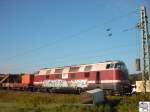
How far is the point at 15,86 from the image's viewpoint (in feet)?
227

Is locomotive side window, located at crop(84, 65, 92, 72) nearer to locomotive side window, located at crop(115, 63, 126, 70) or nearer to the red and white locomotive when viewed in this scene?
the red and white locomotive

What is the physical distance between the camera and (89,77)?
4469 cm

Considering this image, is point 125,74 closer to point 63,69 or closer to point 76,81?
point 76,81

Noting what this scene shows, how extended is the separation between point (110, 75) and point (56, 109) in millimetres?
14094

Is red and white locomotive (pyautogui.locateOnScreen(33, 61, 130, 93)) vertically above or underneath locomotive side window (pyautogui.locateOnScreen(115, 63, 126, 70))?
underneath

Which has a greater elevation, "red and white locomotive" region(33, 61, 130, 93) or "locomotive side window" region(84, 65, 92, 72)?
"locomotive side window" region(84, 65, 92, 72)

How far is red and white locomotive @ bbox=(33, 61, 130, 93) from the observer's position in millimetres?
40125

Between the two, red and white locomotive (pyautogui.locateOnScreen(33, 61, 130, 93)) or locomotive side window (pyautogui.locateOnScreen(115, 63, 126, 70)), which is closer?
red and white locomotive (pyautogui.locateOnScreen(33, 61, 130, 93))

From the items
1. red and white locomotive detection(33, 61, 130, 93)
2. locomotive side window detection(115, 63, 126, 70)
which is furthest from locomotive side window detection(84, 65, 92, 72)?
locomotive side window detection(115, 63, 126, 70)

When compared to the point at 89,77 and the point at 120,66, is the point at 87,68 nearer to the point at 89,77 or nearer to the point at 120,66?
the point at 89,77

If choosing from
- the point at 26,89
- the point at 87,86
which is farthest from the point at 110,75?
the point at 26,89

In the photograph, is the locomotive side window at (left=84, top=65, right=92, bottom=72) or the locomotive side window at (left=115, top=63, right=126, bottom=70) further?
the locomotive side window at (left=84, top=65, right=92, bottom=72)

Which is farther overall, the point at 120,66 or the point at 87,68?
the point at 87,68

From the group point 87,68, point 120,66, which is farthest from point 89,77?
point 120,66
